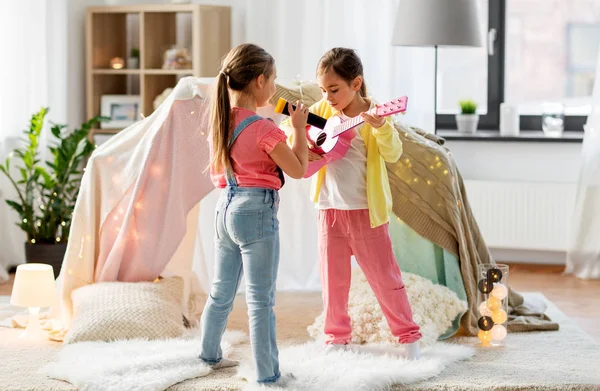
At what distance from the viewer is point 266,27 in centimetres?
498

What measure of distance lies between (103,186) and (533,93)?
2.73 meters

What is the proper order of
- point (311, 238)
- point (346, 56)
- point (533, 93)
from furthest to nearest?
point (533, 93), point (311, 238), point (346, 56)

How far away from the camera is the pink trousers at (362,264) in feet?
10.0

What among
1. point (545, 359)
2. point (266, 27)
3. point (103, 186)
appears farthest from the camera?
point (266, 27)

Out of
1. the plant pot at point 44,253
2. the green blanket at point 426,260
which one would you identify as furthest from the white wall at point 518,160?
the plant pot at point 44,253

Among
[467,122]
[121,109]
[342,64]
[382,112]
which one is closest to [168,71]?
[121,109]

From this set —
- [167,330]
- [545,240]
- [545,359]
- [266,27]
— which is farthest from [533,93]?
[167,330]

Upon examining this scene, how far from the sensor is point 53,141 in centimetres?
479

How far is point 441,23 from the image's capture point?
429cm

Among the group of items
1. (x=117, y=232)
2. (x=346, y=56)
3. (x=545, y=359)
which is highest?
(x=346, y=56)

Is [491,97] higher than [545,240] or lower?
higher

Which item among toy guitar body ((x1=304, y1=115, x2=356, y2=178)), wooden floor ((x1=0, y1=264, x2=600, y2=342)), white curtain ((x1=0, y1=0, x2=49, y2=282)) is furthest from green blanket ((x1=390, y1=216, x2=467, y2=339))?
white curtain ((x1=0, y1=0, x2=49, y2=282))

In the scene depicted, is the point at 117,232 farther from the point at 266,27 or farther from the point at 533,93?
the point at 533,93

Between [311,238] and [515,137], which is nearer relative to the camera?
[311,238]
